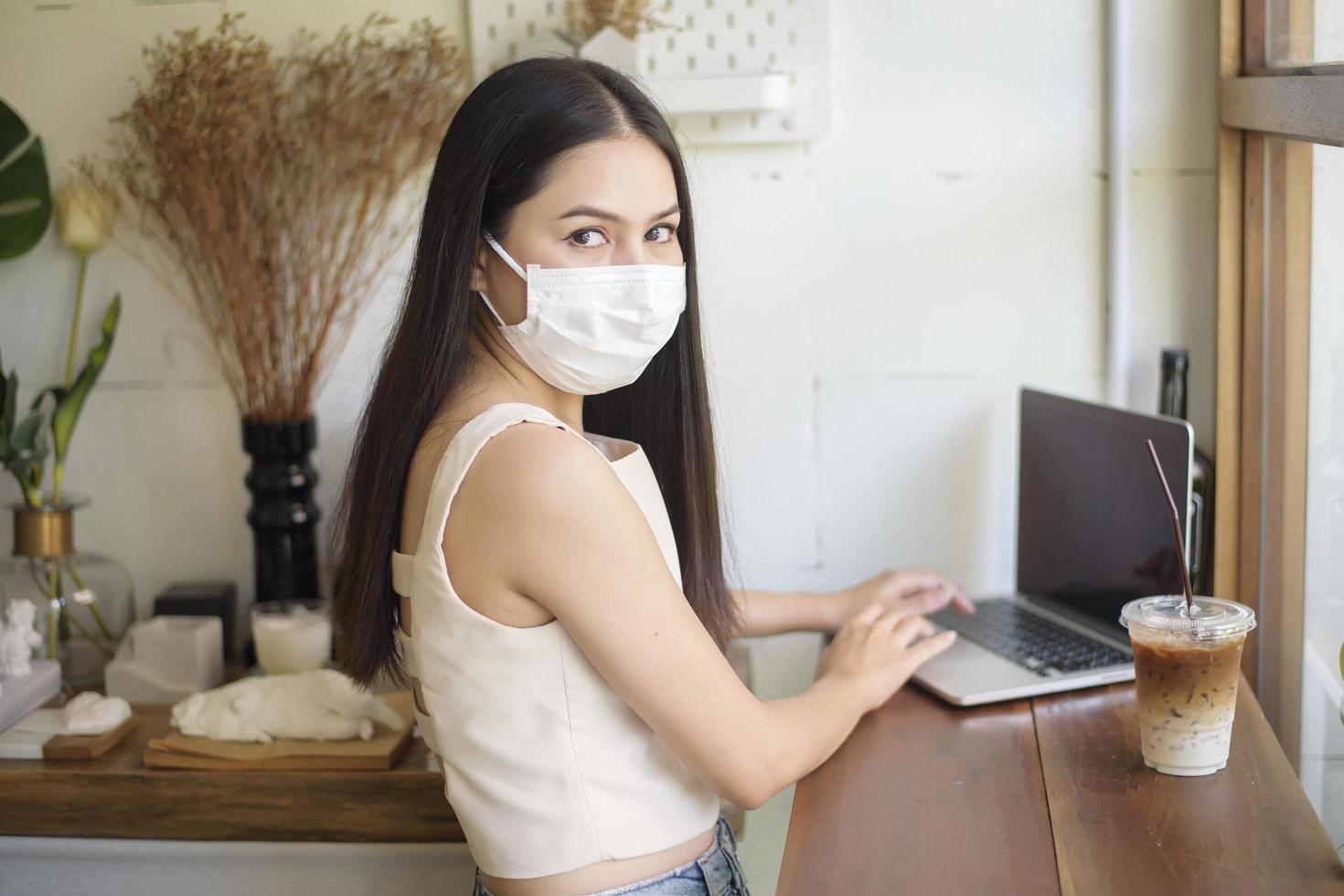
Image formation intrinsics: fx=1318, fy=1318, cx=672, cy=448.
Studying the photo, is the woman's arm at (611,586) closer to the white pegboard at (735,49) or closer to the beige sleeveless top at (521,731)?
the beige sleeveless top at (521,731)

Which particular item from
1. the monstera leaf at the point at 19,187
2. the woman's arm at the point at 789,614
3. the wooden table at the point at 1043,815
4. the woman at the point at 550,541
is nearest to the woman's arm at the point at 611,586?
the woman at the point at 550,541

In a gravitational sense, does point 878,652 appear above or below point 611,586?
below

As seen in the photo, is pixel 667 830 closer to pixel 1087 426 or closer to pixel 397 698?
pixel 397 698

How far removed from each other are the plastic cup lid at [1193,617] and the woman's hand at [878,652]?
260mm

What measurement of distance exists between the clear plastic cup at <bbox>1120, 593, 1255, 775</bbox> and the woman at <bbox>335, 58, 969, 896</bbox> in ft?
→ 0.89

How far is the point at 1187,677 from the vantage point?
1.13m

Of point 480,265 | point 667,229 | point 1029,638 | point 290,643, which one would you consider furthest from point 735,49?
point 290,643

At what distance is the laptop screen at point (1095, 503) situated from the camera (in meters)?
1.41

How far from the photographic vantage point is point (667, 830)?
1153 mm

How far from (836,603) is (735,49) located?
2.48 ft

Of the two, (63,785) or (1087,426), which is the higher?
(1087,426)

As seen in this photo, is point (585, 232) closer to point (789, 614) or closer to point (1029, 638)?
point (789, 614)

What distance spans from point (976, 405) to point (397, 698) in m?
0.88

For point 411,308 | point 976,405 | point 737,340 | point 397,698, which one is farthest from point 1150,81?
point 397,698
